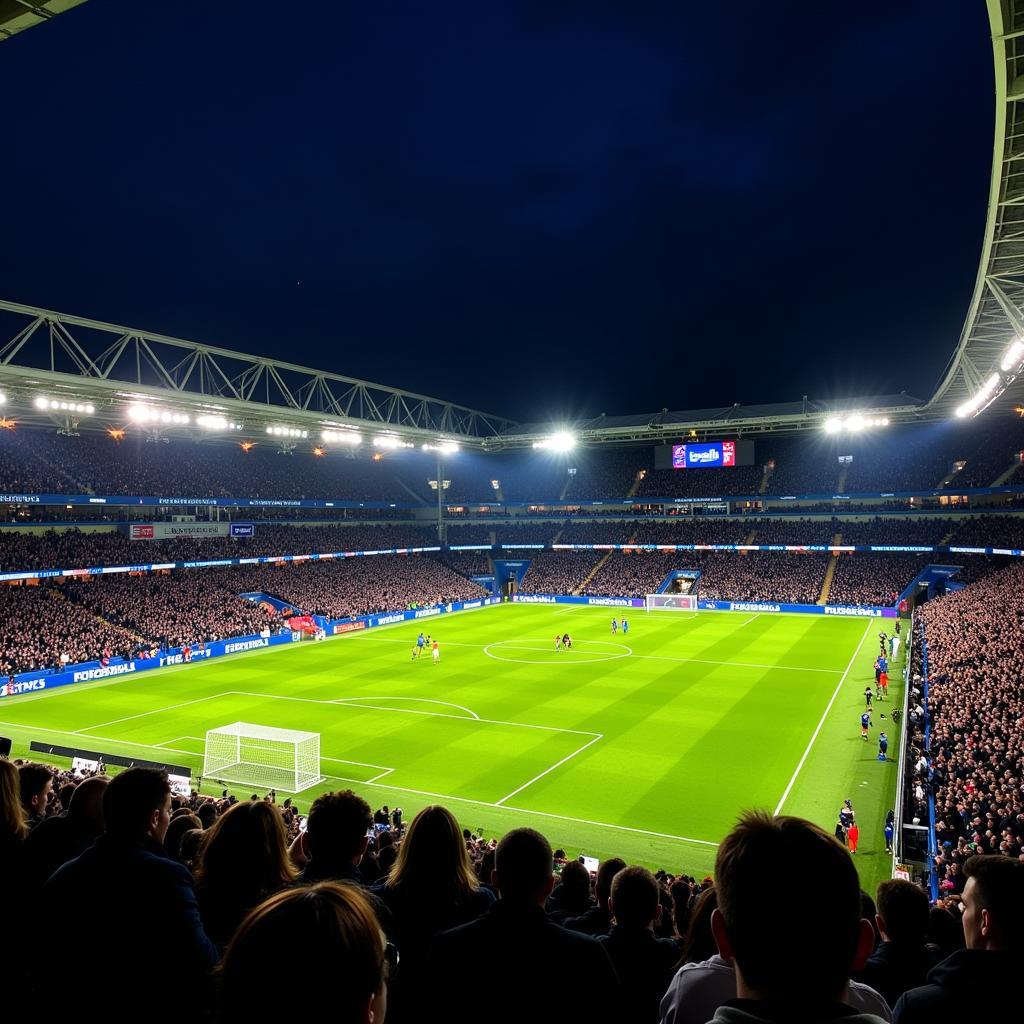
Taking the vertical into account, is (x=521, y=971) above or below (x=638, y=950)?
above

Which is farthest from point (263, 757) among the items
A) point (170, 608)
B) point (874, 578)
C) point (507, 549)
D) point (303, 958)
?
point (507, 549)

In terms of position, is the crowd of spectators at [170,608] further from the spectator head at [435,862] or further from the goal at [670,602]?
the spectator head at [435,862]

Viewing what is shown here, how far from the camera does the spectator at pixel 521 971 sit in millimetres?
2832

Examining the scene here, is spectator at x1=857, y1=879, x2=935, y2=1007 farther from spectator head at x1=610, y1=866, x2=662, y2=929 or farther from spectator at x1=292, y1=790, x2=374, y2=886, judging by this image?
spectator at x1=292, y1=790, x2=374, y2=886

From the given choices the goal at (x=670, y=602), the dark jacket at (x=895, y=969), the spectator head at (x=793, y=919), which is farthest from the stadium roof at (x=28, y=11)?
the goal at (x=670, y=602)

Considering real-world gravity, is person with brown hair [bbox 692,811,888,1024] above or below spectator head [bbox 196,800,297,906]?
above

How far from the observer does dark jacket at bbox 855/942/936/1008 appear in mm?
4434

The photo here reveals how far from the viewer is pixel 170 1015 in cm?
295

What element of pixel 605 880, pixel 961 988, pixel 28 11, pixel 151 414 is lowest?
pixel 605 880

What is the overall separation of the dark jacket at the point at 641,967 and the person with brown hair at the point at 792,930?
260 cm

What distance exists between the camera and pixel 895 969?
175 inches

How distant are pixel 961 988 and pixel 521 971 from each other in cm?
170

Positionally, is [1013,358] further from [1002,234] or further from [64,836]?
[64,836]

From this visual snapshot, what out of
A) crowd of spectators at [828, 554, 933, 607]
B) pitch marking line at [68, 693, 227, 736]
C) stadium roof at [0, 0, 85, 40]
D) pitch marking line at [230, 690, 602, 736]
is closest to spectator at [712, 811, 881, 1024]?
stadium roof at [0, 0, 85, 40]
